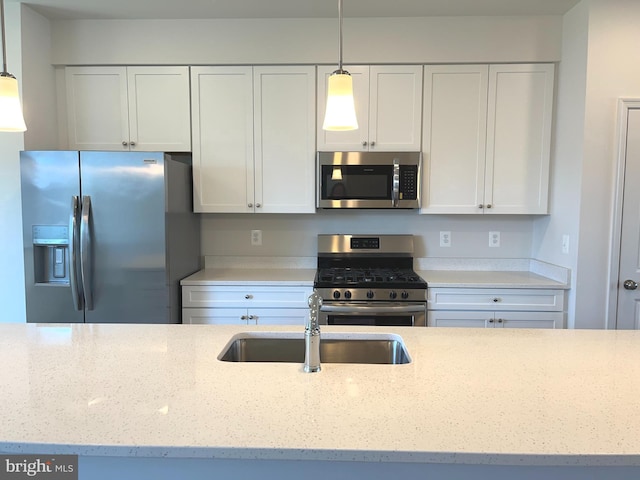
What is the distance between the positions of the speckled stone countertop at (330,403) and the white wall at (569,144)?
4.20 ft

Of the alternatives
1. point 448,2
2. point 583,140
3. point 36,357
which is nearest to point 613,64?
point 583,140

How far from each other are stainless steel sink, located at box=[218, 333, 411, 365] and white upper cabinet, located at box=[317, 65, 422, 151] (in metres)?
1.67

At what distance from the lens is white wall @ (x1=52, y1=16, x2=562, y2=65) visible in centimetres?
278

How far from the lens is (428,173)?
2.91 m

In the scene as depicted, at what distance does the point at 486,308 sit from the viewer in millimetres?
2688

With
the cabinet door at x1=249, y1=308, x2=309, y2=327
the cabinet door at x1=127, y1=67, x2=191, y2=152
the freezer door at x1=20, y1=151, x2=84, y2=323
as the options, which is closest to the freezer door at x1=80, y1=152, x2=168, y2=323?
the freezer door at x1=20, y1=151, x2=84, y2=323

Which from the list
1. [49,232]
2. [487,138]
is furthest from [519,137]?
[49,232]

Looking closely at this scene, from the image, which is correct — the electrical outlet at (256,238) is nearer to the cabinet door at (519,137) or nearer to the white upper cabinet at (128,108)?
the white upper cabinet at (128,108)

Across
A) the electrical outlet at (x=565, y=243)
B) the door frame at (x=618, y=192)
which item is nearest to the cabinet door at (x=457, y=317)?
the electrical outlet at (x=565, y=243)

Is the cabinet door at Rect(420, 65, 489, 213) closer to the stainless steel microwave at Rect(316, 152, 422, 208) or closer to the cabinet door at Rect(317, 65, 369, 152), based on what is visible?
the stainless steel microwave at Rect(316, 152, 422, 208)

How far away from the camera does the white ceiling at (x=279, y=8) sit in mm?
2592

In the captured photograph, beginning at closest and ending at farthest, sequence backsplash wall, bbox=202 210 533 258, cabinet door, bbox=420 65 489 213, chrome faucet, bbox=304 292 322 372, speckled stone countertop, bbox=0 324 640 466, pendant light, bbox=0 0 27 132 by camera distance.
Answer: speckled stone countertop, bbox=0 324 640 466
chrome faucet, bbox=304 292 322 372
pendant light, bbox=0 0 27 132
cabinet door, bbox=420 65 489 213
backsplash wall, bbox=202 210 533 258

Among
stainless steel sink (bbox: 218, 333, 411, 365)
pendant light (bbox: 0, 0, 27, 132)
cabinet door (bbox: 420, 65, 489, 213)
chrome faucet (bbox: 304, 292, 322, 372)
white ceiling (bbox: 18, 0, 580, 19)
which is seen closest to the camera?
chrome faucet (bbox: 304, 292, 322, 372)

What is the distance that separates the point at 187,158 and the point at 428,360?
2.36 meters
